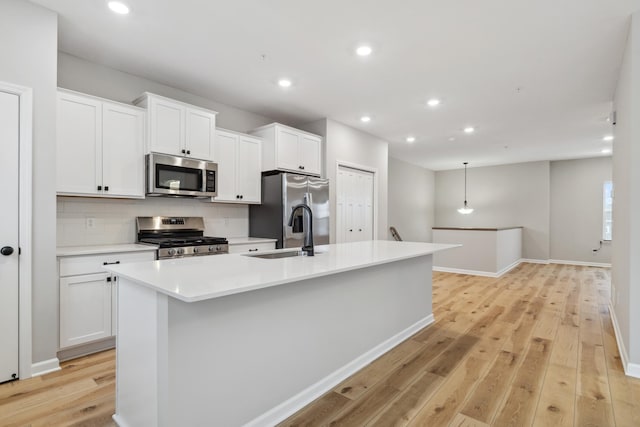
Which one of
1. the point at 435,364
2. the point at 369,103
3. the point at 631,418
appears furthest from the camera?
the point at 369,103

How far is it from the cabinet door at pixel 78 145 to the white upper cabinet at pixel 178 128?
0.45 metres

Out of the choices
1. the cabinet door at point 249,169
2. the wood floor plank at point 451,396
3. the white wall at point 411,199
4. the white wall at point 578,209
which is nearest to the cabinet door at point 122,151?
the cabinet door at point 249,169

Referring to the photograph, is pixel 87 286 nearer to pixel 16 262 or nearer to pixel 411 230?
pixel 16 262

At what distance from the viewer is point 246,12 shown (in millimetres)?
2473

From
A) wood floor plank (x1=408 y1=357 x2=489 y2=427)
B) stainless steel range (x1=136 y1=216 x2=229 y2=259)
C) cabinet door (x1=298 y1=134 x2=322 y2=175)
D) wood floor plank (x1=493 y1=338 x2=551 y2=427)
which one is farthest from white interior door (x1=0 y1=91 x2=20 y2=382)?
wood floor plank (x1=493 y1=338 x2=551 y2=427)

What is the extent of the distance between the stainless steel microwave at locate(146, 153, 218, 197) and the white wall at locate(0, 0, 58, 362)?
0.86 metres

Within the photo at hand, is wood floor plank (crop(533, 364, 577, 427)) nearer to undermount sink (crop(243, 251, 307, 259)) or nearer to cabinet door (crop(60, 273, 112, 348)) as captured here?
undermount sink (crop(243, 251, 307, 259))

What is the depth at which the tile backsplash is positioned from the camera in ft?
10.2

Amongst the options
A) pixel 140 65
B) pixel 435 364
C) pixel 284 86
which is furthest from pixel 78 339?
pixel 284 86

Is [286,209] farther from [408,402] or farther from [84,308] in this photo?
[408,402]

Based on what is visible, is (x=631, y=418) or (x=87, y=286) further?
(x=87, y=286)

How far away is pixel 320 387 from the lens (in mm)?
2174

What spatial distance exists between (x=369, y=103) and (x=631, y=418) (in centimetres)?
376

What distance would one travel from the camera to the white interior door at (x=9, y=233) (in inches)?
90.2
